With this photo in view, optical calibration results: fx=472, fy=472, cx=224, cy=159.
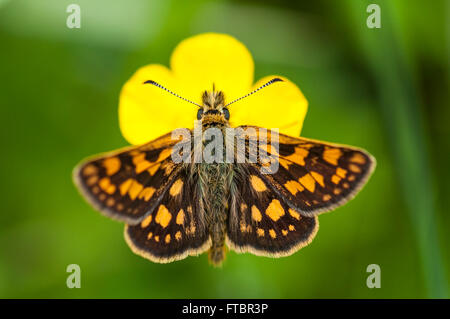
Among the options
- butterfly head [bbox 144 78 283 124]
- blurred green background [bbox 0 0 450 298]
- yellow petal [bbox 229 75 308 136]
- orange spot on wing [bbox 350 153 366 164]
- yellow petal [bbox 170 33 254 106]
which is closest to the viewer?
orange spot on wing [bbox 350 153 366 164]

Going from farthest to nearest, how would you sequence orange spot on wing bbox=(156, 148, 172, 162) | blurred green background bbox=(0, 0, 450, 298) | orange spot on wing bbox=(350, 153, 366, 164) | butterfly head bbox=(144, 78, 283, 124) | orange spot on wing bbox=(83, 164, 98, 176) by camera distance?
blurred green background bbox=(0, 0, 450, 298)
butterfly head bbox=(144, 78, 283, 124)
orange spot on wing bbox=(156, 148, 172, 162)
orange spot on wing bbox=(350, 153, 366, 164)
orange spot on wing bbox=(83, 164, 98, 176)

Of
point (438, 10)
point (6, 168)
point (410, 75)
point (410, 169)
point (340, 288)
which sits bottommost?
point (340, 288)

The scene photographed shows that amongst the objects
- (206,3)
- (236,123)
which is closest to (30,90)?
(206,3)

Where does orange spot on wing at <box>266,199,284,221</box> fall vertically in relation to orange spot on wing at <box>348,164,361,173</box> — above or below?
below

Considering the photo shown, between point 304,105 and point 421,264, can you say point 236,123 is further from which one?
point 421,264

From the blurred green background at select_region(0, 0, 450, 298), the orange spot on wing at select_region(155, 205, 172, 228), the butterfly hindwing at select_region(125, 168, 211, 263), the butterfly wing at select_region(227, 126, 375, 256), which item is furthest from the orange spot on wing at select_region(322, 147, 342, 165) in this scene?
the blurred green background at select_region(0, 0, 450, 298)

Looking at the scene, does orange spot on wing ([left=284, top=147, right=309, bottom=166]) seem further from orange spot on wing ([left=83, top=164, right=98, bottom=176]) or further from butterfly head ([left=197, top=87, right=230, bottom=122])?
orange spot on wing ([left=83, top=164, right=98, bottom=176])

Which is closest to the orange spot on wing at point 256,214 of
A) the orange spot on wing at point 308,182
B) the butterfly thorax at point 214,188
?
the butterfly thorax at point 214,188

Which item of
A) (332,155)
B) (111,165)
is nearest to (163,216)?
(111,165)
